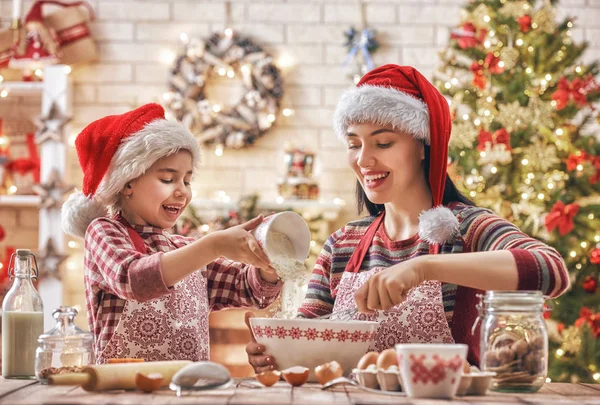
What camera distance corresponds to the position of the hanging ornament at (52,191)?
180 inches

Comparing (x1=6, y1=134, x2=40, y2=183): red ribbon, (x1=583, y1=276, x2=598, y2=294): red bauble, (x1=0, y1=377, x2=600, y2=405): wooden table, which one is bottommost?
(x1=0, y1=377, x2=600, y2=405): wooden table

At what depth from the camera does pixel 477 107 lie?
4.26 meters

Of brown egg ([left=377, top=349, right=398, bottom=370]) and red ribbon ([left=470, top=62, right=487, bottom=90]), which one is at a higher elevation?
red ribbon ([left=470, top=62, right=487, bottom=90])

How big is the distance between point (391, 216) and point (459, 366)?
0.78m

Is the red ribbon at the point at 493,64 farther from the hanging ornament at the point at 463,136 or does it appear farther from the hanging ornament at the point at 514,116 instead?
the hanging ornament at the point at 463,136

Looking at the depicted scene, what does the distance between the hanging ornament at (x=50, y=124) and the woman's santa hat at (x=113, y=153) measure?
2.63 meters

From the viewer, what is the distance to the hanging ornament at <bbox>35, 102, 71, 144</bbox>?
181 inches

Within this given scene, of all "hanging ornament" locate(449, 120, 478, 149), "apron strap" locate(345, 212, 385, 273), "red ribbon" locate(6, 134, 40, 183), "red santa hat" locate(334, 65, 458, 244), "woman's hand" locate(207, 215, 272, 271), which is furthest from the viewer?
"red ribbon" locate(6, 134, 40, 183)

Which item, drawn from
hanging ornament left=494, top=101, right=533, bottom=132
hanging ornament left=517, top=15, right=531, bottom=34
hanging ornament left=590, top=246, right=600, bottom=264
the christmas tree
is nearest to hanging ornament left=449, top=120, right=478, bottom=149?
the christmas tree

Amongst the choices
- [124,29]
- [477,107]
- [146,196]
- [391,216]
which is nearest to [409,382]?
[391,216]

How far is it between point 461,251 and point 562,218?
2.23 meters

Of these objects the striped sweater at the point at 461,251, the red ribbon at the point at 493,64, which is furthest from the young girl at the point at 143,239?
the red ribbon at the point at 493,64

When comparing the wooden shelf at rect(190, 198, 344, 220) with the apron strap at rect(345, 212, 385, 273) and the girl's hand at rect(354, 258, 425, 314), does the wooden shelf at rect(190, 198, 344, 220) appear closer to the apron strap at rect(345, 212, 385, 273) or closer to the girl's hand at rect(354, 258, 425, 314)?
the apron strap at rect(345, 212, 385, 273)

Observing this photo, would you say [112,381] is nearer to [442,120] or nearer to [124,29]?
[442,120]
